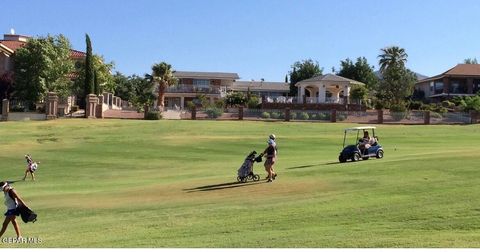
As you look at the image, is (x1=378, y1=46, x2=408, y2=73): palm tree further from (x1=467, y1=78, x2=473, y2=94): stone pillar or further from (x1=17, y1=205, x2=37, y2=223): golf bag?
(x1=17, y1=205, x2=37, y2=223): golf bag

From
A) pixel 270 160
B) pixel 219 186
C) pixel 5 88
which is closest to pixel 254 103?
pixel 5 88

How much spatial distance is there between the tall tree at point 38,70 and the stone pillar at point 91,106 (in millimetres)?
8046

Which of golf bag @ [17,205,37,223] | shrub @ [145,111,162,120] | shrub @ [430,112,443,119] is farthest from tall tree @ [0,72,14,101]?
golf bag @ [17,205,37,223]

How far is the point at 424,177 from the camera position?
Result: 1989cm

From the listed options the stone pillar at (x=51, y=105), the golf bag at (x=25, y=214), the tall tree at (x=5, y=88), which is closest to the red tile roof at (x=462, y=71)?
the stone pillar at (x=51, y=105)

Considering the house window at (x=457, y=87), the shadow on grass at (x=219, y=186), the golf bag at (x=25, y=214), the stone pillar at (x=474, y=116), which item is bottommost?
the shadow on grass at (x=219, y=186)

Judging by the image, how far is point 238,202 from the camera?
17562mm

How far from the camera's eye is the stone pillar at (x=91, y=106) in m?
63.9

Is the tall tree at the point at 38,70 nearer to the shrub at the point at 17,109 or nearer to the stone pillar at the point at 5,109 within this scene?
the shrub at the point at 17,109

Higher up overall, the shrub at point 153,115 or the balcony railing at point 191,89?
the balcony railing at point 191,89

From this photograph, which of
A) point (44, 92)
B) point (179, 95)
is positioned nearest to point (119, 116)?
point (44, 92)

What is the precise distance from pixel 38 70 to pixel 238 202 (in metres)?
58.8

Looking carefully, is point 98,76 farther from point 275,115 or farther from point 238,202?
point 238,202

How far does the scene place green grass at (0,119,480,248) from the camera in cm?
1273
